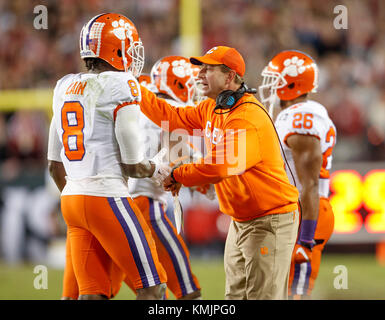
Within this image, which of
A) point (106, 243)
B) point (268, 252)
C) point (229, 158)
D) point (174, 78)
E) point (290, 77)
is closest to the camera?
point (106, 243)

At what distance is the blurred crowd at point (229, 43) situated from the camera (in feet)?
33.3

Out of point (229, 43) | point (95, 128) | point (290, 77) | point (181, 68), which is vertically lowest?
point (95, 128)

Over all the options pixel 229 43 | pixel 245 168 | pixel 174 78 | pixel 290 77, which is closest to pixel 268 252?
pixel 245 168

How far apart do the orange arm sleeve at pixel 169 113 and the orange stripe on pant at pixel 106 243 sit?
0.92m

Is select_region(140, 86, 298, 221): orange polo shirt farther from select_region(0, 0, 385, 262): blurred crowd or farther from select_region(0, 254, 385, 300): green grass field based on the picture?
select_region(0, 0, 385, 262): blurred crowd

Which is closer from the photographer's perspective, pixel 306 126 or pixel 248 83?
pixel 306 126

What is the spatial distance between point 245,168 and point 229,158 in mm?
108

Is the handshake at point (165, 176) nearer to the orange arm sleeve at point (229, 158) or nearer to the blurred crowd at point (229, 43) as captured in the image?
the orange arm sleeve at point (229, 158)

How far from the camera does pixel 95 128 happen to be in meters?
3.72

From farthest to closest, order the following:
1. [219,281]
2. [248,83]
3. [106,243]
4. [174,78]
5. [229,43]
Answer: [229,43] → [248,83] → [219,281] → [174,78] → [106,243]

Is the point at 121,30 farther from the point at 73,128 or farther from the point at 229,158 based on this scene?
the point at 229,158

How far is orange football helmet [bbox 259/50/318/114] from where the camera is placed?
4965 mm

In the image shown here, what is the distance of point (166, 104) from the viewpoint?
459 centimetres

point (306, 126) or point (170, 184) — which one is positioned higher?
point (306, 126)
